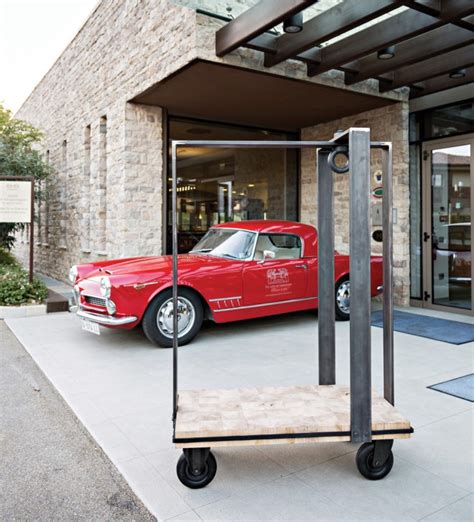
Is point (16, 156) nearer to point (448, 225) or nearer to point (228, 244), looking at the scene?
point (228, 244)

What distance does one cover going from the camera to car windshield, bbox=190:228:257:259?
19.3ft

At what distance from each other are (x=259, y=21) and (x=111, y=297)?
3.38 m

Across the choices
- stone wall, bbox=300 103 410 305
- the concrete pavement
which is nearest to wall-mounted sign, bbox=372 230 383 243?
stone wall, bbox=300 103 410 305

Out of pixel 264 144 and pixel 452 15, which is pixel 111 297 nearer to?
pixel 264 144

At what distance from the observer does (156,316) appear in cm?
518

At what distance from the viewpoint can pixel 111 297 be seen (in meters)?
5.00

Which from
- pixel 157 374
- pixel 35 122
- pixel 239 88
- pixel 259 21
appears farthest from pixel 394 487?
pixel 35 122

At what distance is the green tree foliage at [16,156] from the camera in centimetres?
1177

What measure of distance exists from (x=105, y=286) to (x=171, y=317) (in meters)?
0.78

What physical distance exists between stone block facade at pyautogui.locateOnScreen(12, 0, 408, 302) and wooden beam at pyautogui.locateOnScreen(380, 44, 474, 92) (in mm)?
458

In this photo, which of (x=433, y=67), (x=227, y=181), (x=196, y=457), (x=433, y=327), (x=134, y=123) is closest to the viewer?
(x=196, y=457)

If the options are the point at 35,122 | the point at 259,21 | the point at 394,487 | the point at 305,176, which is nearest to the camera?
the point at 394,487

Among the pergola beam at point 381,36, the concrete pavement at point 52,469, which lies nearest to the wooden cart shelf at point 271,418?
the concrete pavement at point 52,469

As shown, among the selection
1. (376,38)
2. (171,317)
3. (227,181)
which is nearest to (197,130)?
(227,181)
